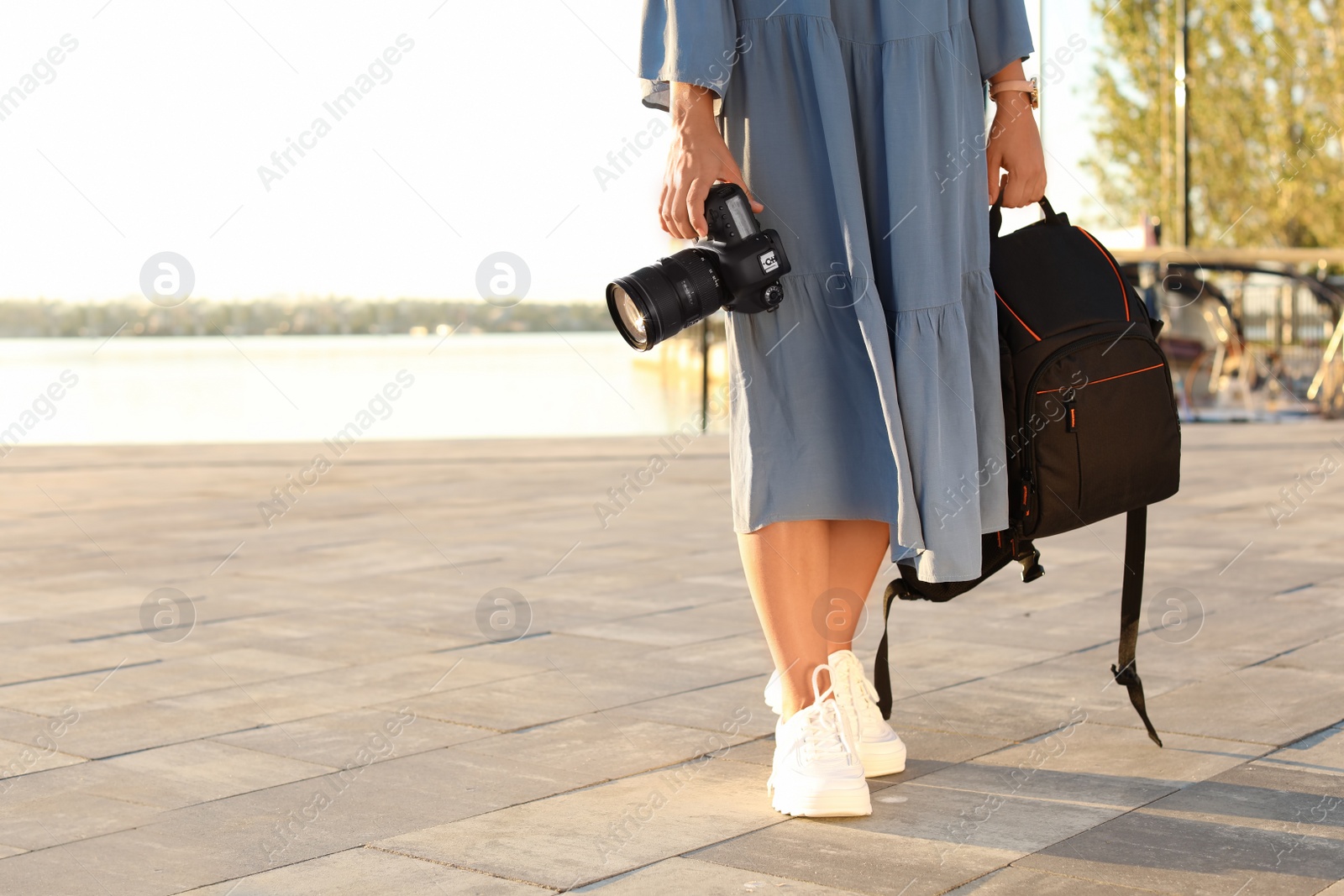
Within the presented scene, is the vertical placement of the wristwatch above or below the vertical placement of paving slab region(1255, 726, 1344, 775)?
above

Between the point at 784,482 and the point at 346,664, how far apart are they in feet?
5.34

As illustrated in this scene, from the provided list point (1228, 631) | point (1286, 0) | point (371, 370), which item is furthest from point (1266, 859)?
point (1286, 0)

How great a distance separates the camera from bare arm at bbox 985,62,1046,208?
2664 mm

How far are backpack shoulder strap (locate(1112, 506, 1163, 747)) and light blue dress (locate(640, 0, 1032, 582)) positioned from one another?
0.33 m

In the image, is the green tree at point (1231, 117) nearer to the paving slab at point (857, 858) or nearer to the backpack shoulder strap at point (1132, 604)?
the backpack shoulder strap at point (1132, 604)

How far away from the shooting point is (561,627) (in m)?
4.06

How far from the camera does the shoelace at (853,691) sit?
2578mm

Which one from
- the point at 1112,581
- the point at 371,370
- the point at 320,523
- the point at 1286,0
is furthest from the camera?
the point at 1286,0

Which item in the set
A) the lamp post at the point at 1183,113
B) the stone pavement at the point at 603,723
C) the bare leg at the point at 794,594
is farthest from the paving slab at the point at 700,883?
the lamp post at the point at 1183,113

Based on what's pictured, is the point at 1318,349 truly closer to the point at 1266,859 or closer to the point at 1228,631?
the point at 1228,631

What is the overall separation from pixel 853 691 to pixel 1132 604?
58 centimetres

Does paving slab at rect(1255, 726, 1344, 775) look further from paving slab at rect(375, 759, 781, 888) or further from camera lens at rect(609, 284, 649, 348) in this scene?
camera lens at rect(609, 284, 649, 348)

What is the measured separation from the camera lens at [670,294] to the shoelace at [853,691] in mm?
→ 711

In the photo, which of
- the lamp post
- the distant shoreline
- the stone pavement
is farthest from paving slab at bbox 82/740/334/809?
the lamp post
